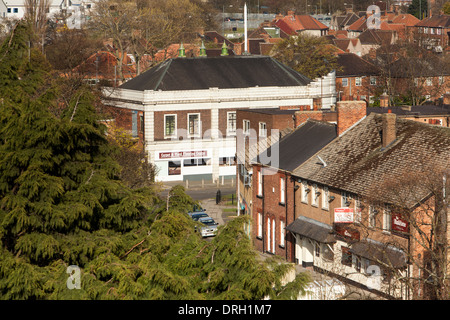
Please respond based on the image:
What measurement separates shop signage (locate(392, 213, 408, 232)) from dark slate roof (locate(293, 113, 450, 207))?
0.63 m

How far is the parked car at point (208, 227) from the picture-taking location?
48916 millimetres

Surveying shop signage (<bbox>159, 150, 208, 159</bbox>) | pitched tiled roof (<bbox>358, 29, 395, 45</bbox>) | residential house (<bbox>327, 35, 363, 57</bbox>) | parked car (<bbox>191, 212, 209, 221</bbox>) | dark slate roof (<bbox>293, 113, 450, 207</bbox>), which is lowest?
parked car (<bbox>191, 212, 209, 221</bbox>)

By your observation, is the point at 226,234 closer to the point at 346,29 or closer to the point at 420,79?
the point at 420,79

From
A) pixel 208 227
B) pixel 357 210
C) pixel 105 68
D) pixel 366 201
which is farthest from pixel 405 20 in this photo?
pixel 366 201

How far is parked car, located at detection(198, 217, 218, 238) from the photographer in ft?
160

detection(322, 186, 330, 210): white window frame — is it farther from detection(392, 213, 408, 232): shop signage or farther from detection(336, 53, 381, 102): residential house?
detection(336, 53, 381, 102): residential house

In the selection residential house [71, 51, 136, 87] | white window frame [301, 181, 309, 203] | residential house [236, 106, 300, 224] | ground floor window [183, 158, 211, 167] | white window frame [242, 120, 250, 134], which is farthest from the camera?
residential house [71, 51, 136, 87]

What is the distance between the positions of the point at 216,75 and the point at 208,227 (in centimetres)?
2625

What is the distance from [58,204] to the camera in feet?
79.9

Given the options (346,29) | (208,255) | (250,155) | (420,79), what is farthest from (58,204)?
(346,29)

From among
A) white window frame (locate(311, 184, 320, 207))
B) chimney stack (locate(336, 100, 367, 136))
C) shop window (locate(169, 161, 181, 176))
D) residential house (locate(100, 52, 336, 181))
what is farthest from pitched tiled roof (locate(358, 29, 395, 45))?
white window frame (locate(311, 184, 320, 207))

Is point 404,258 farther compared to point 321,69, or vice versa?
point 321,69

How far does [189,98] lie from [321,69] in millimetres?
31610

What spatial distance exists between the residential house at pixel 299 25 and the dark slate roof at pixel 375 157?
386 ft
